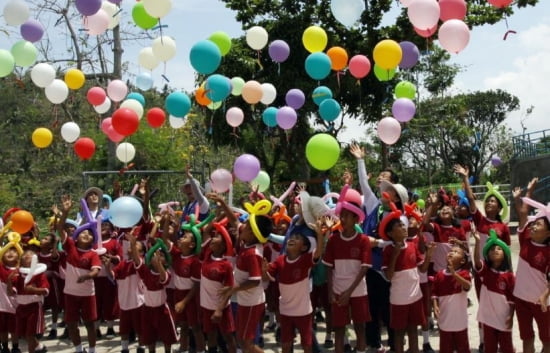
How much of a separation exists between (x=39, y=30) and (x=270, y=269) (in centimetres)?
552

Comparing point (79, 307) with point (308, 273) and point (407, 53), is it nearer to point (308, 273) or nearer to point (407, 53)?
point (308, 273)

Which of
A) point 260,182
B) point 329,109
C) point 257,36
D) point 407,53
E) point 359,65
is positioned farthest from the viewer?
point 257,36

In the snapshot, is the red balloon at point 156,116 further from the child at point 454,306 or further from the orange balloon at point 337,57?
the child at point 454,306

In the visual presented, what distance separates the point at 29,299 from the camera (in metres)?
6.26

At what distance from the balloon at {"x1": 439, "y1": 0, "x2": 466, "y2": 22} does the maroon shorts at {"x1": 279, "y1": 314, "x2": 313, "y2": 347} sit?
419 centimetres

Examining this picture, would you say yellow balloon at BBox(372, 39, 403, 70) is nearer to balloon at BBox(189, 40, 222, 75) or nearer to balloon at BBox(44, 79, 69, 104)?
balloon at BBox(189, 40, 222, 75)

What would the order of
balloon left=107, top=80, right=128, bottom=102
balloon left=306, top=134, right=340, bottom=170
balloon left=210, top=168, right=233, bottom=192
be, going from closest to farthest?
balloon left=306, top=134, right=340, bottom=170 < balloon left=210, top=168, right=233, bottom=192 < balloon left=107, top=80, right=128, bottom=102

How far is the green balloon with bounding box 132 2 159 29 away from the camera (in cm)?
812

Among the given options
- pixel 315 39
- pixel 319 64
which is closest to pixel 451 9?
pixel 319 64

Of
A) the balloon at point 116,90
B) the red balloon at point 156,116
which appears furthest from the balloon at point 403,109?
the balloon at point 116,90

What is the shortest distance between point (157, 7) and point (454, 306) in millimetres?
5137

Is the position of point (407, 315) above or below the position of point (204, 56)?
below

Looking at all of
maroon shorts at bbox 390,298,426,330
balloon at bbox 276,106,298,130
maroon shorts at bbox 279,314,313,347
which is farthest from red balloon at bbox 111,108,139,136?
maroon shorts at bbox 390,298,426,330

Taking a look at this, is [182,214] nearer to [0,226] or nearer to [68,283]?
[68,283]
